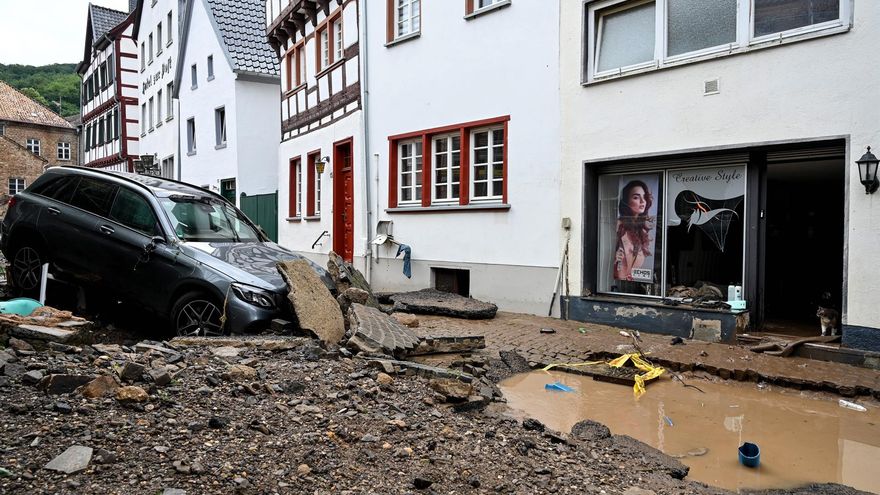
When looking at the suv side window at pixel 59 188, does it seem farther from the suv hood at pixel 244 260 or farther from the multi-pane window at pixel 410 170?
the multi-pane window at pixel 410 170

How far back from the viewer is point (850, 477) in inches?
170

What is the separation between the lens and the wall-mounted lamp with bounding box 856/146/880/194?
695 cm

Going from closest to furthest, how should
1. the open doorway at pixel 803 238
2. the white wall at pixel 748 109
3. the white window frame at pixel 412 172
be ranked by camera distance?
the white wall at pixel 748 109 → the open doorway at pixel 803 238 → the white window frame at pixel 412 172

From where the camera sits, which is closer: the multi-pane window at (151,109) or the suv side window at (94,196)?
the suv side window at (94,196)

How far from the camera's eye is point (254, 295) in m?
6.79

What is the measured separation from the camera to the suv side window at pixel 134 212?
7465mm

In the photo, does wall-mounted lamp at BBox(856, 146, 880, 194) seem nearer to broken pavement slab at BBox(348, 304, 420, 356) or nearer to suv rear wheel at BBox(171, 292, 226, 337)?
broken pavement slab at BBox(348, 304, 420, 356)

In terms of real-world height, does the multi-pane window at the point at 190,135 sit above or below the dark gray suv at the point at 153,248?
above

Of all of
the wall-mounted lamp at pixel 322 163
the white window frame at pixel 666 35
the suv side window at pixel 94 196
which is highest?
the white window frame at pixel 666 35

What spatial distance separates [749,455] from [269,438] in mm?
3172

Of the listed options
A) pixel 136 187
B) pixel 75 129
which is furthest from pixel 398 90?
pixel 75 129

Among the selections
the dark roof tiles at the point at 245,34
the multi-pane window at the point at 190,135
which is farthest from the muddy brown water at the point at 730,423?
the multi-pane window at the point at 190,135

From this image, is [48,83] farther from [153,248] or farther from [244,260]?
[244,260]

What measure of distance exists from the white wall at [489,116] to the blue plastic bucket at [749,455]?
5.79 meters
